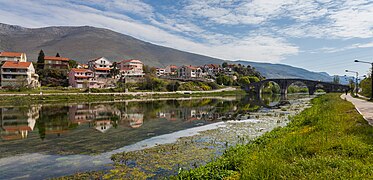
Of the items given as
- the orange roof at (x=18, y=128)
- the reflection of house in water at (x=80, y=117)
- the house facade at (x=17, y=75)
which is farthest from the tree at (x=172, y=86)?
the orange roof at (x=18, y=128)

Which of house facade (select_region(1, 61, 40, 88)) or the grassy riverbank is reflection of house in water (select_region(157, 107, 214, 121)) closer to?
the grassy riverbank

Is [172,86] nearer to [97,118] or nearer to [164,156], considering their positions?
[97,118]

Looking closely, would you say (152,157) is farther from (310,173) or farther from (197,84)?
(197,84)

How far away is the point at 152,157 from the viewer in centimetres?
1252

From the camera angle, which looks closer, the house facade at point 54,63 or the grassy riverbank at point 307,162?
the grassy riverbank at point 307,162

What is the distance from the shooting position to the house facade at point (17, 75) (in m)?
69.8

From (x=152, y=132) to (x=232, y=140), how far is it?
7.37 meters

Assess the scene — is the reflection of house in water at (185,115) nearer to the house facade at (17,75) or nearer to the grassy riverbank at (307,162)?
the grassy riverbank at (307,162)

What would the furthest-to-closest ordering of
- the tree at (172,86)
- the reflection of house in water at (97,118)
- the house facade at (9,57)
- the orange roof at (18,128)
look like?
the tree at (172,86)
the house facade at (9,57)
the reflection of house in water at (97,118)
the orange roof at (18,128)

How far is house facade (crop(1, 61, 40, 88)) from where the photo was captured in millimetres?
69812

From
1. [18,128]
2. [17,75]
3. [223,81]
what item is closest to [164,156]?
[18,128]

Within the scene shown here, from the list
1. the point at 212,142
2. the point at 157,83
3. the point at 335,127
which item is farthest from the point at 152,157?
the point at 157,83

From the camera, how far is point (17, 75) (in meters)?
73.2

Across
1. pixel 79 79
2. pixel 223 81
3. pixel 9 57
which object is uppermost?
pixel 9 57
